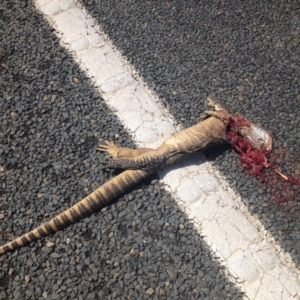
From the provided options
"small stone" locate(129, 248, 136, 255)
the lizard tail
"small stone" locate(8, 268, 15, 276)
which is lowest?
"small stone" locate(129, 248, 136, 255)

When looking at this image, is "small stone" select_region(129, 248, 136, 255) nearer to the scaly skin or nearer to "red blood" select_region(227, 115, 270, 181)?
the scaly skin

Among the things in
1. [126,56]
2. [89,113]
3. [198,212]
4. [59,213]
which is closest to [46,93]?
[89,113]

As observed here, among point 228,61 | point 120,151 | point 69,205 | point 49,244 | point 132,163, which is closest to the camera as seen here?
→ point 49,244

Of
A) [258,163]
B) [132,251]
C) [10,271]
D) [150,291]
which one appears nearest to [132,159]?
[132,251]

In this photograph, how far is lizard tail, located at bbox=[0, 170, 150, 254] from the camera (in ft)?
12.2

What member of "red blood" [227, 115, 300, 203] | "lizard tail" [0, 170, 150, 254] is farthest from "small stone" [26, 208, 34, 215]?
"red blood" [227, 115, 300, 203]

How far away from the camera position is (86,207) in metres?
3.93

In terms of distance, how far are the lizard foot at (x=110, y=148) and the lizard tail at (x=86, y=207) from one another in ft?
1.11

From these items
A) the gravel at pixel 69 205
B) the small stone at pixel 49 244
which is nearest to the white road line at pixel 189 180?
the gravel at pixel 69 205

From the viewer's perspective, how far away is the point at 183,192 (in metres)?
4.28

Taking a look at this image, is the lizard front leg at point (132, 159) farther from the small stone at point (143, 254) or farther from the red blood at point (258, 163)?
the red blood at point (258, 163)

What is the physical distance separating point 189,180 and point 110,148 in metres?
1.12

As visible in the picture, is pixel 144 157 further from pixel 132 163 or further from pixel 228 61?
pixel 228 61

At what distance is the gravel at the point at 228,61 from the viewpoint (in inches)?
180
